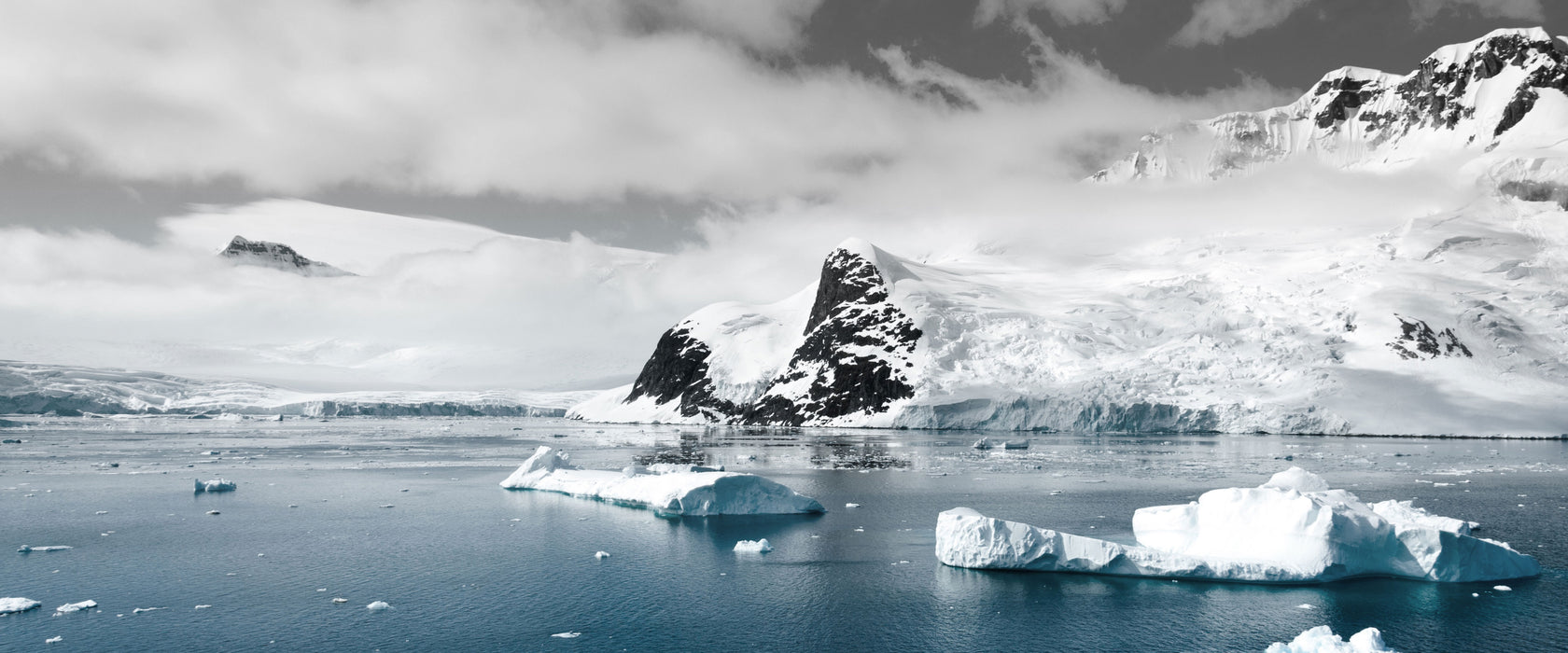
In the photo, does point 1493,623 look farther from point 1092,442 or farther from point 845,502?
point 1092,442

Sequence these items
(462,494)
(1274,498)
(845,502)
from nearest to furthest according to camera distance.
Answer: (1274,498), (845,502), (462,494)

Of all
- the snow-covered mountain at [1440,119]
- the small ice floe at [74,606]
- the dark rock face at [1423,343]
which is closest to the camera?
the small ice floe at [74,606]

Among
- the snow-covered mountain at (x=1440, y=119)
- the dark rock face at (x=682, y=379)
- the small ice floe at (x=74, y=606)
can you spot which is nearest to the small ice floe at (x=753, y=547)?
the small ice floe at (x=74, y=606)

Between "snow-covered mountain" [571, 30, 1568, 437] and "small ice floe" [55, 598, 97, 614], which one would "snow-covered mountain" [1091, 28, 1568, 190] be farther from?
"small ice floe" [55, 598, 97, 614]

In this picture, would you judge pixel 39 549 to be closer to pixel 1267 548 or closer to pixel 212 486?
pixel 212 486

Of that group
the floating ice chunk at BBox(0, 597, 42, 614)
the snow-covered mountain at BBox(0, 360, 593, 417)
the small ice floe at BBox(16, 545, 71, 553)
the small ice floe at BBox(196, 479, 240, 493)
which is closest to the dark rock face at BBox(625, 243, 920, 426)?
the snow-covered mountain at BBox(0, 360, 593, 417)

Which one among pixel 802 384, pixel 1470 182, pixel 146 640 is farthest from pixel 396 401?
pixel 1470 182

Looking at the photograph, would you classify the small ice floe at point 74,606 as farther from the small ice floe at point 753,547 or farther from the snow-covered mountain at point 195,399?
the snow-covered mountain at point 195,399
